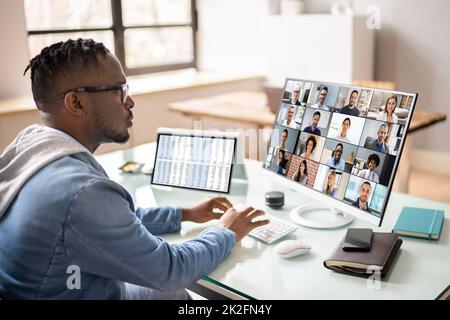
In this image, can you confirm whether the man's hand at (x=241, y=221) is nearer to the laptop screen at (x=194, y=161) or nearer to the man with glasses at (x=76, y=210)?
the man with glasses at (x=76, y=210)

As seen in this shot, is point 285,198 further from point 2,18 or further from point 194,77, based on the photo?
point 194,77

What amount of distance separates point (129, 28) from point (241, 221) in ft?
12.7

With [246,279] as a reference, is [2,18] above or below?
above

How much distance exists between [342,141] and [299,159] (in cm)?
19

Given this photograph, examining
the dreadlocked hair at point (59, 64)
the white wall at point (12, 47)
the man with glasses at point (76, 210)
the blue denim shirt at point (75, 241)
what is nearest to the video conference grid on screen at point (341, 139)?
the man with glasses at point (76, 210)

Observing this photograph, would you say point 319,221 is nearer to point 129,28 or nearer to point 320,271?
point 320,271

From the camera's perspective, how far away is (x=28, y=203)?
3.73ft

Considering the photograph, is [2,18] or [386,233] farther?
[2,18]

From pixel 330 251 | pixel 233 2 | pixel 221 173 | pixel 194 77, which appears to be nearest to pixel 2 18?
pixel 194 77

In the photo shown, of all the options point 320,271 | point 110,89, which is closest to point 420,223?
point 320,271

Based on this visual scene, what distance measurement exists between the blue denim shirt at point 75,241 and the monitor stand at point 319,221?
0.52 metres

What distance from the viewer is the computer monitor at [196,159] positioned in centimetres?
193

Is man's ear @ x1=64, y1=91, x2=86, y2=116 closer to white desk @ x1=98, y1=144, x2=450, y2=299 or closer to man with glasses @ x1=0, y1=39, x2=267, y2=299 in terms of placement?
man with glasses @ x1=0, y1=39, x2=267, y2=299
